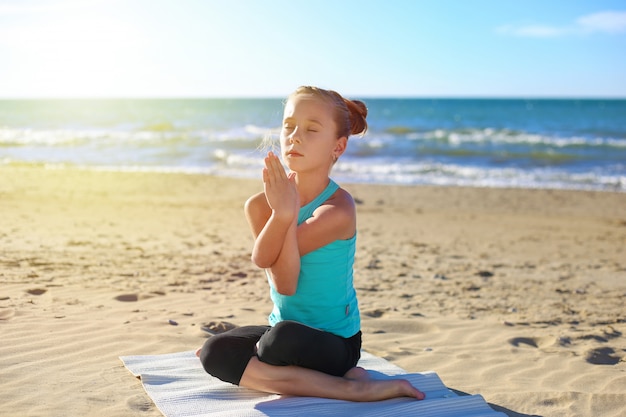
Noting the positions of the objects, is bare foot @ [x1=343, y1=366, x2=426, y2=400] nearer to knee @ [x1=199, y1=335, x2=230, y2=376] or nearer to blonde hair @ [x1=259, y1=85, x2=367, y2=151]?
knee @ [x1=199, y1=335, x2=230, y2=376]

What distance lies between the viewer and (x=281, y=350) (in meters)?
2.97

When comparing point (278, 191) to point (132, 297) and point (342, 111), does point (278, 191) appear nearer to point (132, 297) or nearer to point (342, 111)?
point (342, 111)

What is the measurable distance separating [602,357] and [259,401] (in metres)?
2.41

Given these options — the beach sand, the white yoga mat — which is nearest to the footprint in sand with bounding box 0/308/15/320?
the beach sand

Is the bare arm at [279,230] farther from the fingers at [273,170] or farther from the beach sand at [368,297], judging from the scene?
the beach sand at [368,297]

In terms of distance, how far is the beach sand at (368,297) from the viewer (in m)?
3.44

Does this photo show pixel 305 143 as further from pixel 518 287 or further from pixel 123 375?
Answer: pixel 518 287

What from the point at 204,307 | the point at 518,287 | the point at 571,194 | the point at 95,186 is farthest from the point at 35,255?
the point at 571,194

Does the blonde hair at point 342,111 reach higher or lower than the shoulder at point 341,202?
higher

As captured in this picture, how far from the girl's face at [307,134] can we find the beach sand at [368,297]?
1.34 meters

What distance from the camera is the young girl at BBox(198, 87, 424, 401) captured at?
9.74ft

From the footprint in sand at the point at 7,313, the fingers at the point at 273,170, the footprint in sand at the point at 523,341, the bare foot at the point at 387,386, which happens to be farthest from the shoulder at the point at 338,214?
the footprint in sand at the point at 7,313

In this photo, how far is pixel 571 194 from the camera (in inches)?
547

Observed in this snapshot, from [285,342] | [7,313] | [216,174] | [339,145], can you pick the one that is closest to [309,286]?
[285,342]
